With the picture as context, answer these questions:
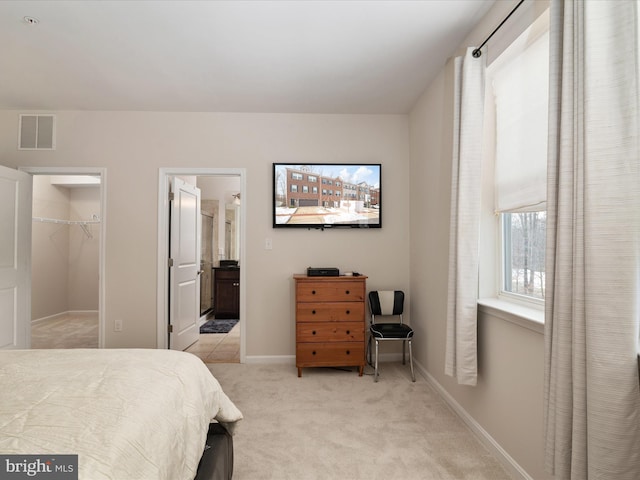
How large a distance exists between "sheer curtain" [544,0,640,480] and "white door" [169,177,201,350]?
3.51 meters

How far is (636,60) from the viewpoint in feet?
3.63

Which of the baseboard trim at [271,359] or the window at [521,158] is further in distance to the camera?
the baseboard trim at [271,359]

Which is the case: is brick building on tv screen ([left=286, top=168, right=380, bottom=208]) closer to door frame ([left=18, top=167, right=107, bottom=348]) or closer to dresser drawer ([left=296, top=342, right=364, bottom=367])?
dresser drawer ([left=296, top=342, right=364, bottom=367])

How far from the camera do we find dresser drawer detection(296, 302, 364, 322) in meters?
3.32

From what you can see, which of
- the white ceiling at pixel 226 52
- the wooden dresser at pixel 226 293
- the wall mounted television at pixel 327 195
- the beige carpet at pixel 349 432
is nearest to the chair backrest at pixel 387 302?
the beige carpet at pixel 349 432

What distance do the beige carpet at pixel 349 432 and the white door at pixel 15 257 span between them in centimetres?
210

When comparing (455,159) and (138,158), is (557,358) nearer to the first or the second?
(455,159)

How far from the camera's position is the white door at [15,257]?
332 centimetres

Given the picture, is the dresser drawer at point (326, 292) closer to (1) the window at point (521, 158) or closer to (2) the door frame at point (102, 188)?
(1) the window at point (521, 158)

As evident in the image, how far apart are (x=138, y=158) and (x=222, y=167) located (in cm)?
87

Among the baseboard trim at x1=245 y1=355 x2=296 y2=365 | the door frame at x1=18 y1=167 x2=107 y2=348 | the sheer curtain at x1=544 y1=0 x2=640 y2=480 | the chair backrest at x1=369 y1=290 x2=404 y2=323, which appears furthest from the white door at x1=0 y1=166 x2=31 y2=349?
the sheer curtain at x1=544 y1=0 x2=640 y2=480

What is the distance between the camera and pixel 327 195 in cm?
374

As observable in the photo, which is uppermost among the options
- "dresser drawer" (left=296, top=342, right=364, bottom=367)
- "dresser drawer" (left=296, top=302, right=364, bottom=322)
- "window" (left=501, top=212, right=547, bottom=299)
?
"window" (left=501, top=212, right=547, bottom=299)

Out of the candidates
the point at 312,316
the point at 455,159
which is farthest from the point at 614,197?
the point at 312,316
